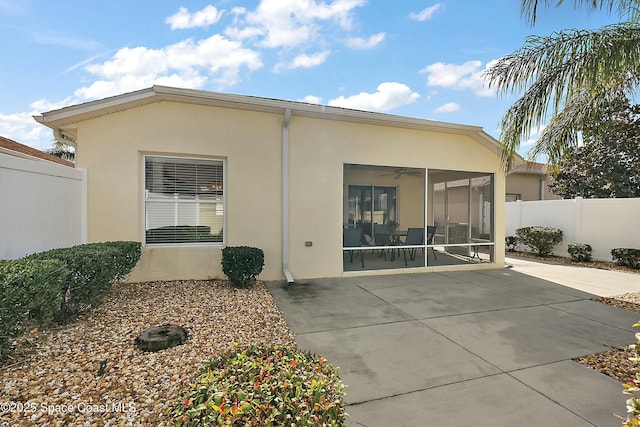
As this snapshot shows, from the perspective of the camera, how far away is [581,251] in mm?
10156

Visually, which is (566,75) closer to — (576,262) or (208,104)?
(208,104)

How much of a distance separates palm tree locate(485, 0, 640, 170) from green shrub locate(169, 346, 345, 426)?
6.52 m

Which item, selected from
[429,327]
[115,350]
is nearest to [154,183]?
[115,350]

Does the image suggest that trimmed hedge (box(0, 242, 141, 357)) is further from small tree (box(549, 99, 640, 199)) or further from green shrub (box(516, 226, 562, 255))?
small tree (box(549, 99, 640, 199))

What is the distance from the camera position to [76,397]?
97.0 inches

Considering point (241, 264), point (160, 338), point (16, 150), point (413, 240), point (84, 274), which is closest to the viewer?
point (160, 338)

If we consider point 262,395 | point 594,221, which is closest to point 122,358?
point 262,395

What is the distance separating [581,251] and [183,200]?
1271cm

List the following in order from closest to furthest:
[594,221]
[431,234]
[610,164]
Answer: [431,234]
[594,221]
[610,164]

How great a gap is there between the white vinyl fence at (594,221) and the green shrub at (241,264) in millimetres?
11618

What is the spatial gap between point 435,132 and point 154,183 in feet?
23.5

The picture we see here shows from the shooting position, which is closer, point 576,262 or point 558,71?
point 558,71

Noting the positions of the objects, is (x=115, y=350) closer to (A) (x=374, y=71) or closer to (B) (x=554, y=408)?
(B) (x=554, y=408)

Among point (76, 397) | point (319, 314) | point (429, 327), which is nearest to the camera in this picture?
point (76, 397)
